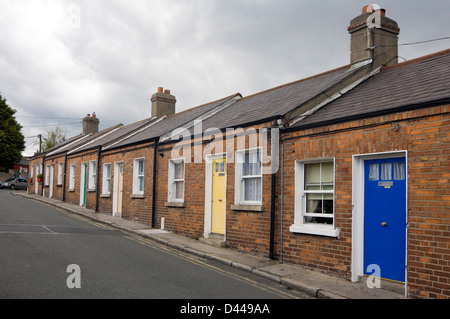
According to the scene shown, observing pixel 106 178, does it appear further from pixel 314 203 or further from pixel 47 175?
pixel 47 175

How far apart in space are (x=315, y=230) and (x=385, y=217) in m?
1.58

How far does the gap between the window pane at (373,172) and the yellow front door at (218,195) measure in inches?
184

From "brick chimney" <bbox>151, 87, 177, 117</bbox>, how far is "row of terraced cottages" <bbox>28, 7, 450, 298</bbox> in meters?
7.79

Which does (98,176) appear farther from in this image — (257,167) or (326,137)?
(326,137)

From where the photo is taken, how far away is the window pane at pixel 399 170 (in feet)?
23.6

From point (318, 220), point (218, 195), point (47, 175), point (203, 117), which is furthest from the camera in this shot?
point (47, 175)

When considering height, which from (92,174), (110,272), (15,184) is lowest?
(110,272)

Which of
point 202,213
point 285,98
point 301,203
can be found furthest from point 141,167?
point 301,203

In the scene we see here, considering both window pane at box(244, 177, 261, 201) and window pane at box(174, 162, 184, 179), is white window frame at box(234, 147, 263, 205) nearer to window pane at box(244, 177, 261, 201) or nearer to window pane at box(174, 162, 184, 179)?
window pane at box(244, 177, 261, 201)

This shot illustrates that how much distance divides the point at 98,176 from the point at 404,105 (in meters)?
16.2

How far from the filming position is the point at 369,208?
300 inches

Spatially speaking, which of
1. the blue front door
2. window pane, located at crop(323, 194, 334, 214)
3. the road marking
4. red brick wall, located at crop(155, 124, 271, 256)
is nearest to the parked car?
red brick wall, located at crop(155, 124, 271, 256)

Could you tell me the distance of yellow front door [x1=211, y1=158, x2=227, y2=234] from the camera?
37.8 feet

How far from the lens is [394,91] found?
28.1 ft
